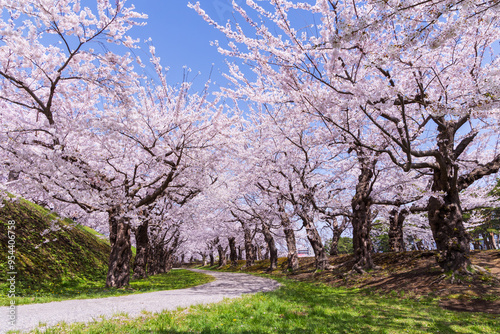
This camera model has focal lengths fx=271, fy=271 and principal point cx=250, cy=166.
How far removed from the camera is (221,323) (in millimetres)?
5758

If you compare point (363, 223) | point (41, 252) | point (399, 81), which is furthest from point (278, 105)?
point (41, 252)

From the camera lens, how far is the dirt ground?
8.47 metres

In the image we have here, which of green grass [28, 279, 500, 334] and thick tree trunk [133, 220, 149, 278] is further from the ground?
thick tree trunk [133, 220, 149, 278]

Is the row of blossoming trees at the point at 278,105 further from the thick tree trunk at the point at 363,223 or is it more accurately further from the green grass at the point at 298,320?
the green grass at the point at 298,320

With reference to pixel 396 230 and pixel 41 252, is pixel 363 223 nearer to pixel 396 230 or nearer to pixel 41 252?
pixel 396 230

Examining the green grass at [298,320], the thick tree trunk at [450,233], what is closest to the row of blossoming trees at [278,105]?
the thick tree trunk at [450,233]

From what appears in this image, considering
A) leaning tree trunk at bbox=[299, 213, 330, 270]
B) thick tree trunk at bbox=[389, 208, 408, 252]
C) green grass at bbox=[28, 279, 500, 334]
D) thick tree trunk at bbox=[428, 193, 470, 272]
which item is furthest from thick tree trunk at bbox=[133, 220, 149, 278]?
thick tree trunk at bbox=[389, 208, 408, 252]

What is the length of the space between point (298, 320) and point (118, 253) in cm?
925

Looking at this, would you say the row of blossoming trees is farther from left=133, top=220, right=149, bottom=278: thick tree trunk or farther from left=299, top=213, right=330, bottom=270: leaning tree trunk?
left=133, top=220, right=149, bottom=278: thick tree trunk

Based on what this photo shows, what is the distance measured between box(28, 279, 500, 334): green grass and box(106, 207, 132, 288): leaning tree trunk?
6539 mm

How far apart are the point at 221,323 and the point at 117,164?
10.8 meters

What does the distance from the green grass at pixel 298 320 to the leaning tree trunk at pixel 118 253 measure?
6.54 meters

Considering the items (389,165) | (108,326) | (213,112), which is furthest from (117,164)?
(389,165)

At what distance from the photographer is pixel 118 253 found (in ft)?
40.2
